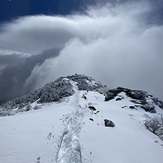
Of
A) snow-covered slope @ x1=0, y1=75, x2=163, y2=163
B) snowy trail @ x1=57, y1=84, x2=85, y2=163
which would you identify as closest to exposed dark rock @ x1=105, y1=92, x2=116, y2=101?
snow-covered slope @ x1=0, y1=75, x2=163, y2=163

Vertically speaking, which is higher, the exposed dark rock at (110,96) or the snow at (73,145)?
the exposed dark rock at (110,96)

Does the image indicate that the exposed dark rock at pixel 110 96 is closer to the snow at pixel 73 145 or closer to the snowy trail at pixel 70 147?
the snow at pixel 73 145

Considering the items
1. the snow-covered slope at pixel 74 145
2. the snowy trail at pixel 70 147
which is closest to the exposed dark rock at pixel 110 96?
the snow-covered slope at pixel 74 145

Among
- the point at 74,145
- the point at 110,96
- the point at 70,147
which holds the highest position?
the point at 110,96

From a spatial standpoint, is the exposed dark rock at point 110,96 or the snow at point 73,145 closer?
the snow at point 73,145

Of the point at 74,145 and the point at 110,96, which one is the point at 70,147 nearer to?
the point at 74,145

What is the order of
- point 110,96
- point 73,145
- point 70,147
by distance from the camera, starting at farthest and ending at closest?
1. point 110,96
2. point 73,145
3. point 70,147

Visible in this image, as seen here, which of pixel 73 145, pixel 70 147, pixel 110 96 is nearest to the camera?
pixel 70 147

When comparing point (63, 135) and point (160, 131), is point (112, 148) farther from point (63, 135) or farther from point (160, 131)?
point (160, 131)

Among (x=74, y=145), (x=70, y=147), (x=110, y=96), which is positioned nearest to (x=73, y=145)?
(x=74, y=145)

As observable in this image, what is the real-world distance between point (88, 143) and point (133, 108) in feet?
102

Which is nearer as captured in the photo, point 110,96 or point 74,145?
point 74,145

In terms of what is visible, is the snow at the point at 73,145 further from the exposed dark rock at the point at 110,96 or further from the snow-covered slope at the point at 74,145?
the exposed dark rock at the point at 110,96

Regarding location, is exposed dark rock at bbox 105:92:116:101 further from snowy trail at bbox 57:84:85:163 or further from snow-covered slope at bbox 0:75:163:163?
snowy trail at bbox 57:84:85:163
